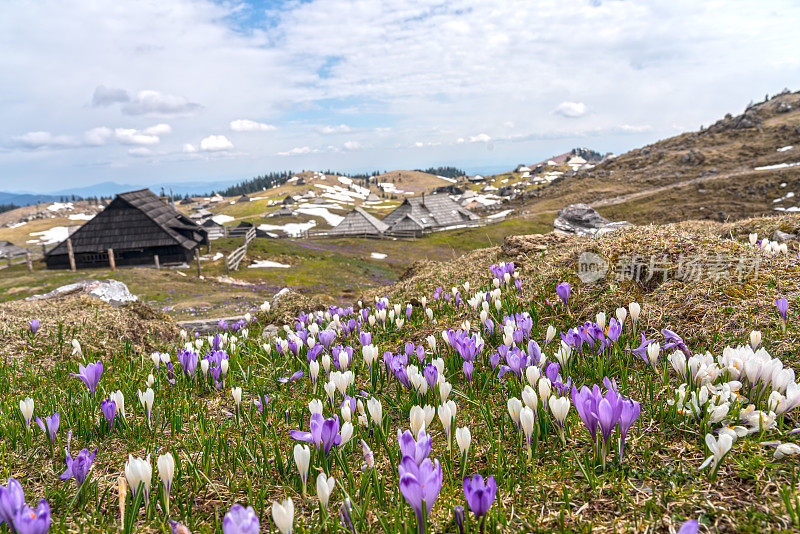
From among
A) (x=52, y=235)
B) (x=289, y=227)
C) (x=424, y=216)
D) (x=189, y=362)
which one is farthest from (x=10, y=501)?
(x=52, y=235)

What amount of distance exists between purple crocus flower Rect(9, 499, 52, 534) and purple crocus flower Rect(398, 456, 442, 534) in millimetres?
1501

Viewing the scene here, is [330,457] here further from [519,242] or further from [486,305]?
[519,242]

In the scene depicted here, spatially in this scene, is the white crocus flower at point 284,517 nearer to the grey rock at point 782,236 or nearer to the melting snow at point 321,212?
the grey rock at point 782,236

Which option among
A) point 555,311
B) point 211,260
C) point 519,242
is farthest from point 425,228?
point 555,311

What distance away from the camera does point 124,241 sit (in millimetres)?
47000

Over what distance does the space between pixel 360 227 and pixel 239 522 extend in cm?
7507

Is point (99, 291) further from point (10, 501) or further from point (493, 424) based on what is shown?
point (493, 424)

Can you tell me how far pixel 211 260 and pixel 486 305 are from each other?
49.3m

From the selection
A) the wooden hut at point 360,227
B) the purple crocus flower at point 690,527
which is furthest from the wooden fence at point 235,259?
the purple crocus flower at point 690,527

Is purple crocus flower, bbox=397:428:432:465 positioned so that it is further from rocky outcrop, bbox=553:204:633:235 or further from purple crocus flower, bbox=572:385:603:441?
rocky outcrop, bbox=553:204:633:235

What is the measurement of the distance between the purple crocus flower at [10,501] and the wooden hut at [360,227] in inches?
2857

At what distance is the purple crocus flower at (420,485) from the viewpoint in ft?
6.15

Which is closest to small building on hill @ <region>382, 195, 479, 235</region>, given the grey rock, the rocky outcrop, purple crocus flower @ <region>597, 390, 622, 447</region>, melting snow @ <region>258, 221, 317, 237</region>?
the rocky outcrop

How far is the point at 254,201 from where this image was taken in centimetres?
18475
